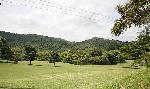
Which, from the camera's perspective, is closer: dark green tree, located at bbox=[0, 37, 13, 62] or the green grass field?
the green grass field

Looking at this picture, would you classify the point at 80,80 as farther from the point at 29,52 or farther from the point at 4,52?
the point at 29,52

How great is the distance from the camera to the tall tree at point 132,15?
18969 mm

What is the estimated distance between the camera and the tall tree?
18969 mm

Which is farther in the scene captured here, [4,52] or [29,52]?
[29,52]

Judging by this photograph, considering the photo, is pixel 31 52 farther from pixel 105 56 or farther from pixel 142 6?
pixel 142 6

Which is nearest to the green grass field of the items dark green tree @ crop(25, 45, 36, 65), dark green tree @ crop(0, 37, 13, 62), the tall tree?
the tall tree

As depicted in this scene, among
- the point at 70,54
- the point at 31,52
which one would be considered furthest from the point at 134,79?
the point at 70,54

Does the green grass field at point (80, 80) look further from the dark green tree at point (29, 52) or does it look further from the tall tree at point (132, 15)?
the dark green tree at point (29, 52)

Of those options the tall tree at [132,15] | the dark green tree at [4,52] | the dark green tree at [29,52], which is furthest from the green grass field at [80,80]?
the dark green tree at [29,52]

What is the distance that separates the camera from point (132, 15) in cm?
1945

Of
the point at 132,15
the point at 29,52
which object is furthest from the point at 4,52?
the point at 132,15

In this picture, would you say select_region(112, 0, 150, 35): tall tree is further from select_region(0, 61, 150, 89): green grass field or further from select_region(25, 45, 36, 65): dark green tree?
select_region(25, 45, 36, 65): dark green tree

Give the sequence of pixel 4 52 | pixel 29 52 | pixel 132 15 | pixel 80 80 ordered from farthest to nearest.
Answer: pixel 29 52 → pixel 4 52 → pixel 80 80 → pixel 132 15

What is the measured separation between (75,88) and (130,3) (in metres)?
26.1
